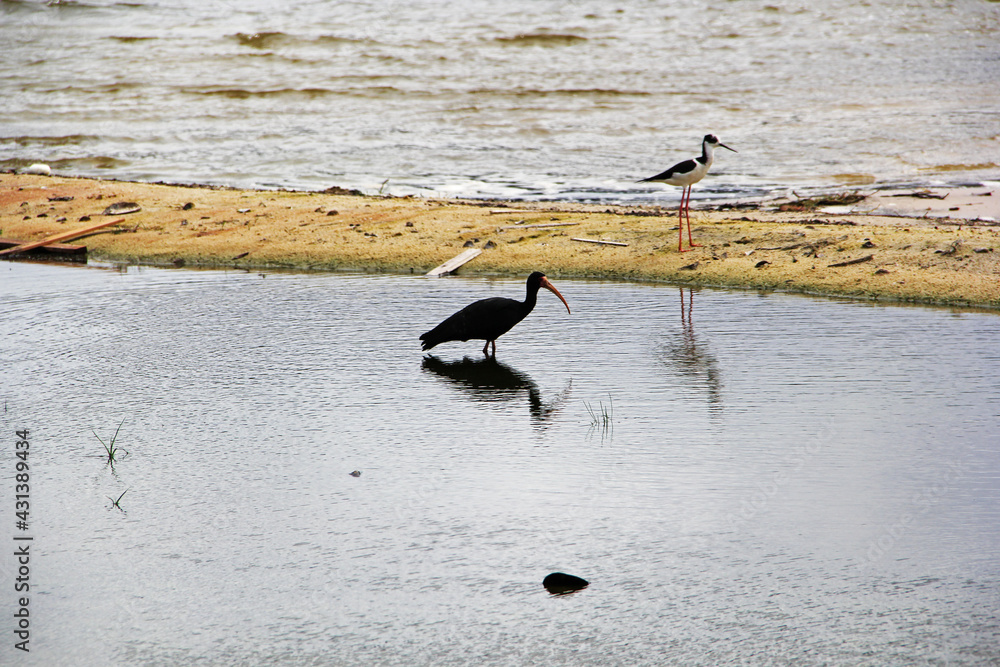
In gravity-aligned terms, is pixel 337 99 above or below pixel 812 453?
above

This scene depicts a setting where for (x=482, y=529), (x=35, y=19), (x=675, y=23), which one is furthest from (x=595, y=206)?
(x=35, y=19)

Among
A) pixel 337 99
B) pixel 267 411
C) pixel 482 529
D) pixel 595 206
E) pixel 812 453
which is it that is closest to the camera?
pixel 482 529

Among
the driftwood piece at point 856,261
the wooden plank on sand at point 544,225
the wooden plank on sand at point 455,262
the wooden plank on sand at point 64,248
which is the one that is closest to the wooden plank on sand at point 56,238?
the wooden plank on sand at point 64,248

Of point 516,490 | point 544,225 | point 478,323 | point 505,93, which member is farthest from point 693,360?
point 505,93

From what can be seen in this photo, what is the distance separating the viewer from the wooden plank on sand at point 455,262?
1106 centimetres

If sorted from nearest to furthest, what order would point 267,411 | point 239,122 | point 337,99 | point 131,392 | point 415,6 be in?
point 267,411
point 131,392
point 239,122
point 337,99
point 415,6

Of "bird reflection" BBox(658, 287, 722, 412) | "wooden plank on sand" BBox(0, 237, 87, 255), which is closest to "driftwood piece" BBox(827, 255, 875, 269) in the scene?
"bird reflection" BBox(658, 287, 722, 412)

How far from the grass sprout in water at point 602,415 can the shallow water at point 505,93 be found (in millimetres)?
10554

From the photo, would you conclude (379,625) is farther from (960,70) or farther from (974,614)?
(960,70)

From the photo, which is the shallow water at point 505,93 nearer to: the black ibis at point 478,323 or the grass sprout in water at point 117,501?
the black ibis at point 478,323

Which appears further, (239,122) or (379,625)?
(239,122)

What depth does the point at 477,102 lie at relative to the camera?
28359mm

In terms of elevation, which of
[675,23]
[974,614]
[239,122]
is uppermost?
[675,23]

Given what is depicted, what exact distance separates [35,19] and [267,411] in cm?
4003
